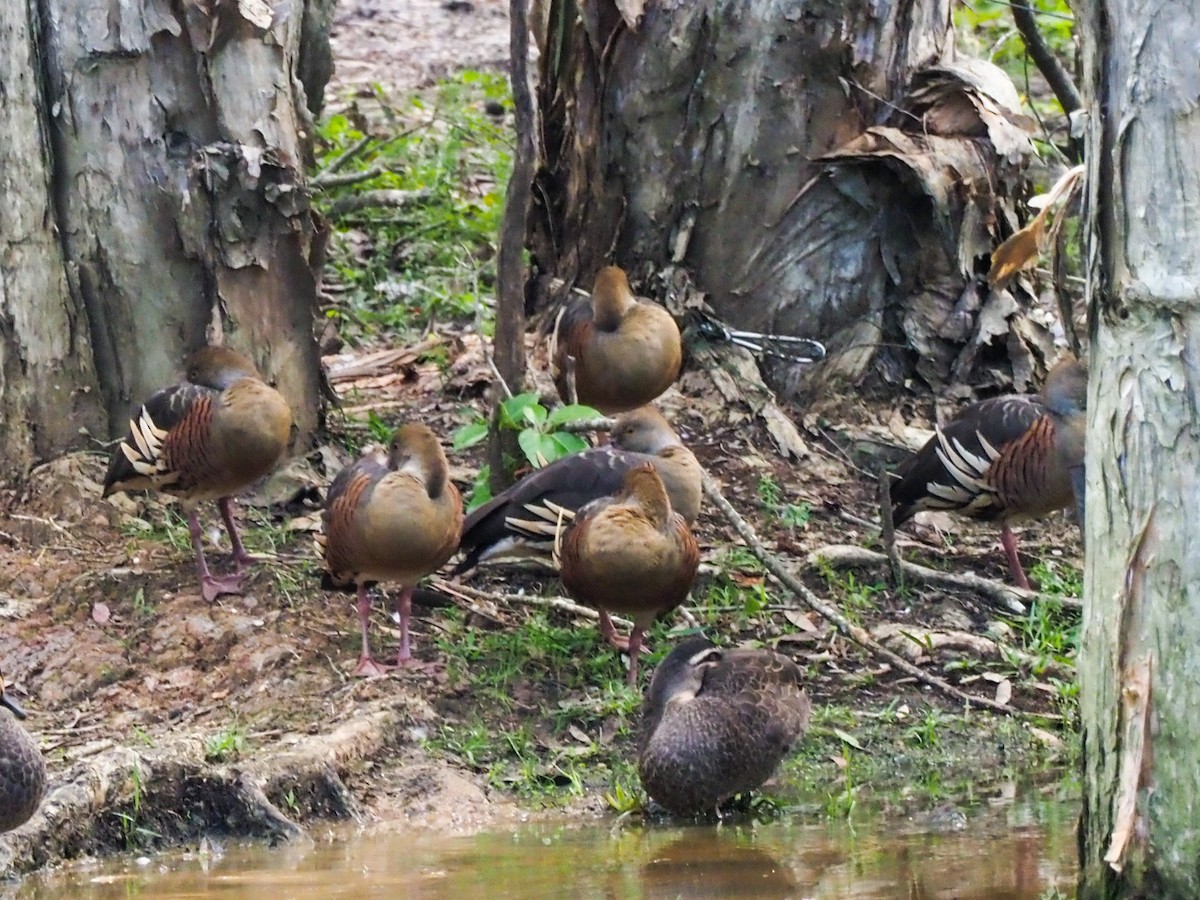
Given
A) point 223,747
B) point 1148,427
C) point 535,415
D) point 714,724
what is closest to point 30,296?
point 535,415

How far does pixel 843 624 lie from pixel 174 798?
105 inches

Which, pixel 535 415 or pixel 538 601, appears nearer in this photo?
pixel 538 601

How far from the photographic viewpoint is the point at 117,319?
314 inches

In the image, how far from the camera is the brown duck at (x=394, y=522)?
6.64 meters

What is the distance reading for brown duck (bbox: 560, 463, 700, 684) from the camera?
6.57 m

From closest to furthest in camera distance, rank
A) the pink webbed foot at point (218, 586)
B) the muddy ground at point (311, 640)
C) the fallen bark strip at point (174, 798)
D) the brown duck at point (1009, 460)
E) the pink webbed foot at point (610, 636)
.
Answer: the fallen bark strip at point (174, 798)
the muddy ground at point (311, 640)
the pink webbed foot at point (610, 636)
the pink webbed foot at point (218, 586)
the brown duck at point (1009, 460)

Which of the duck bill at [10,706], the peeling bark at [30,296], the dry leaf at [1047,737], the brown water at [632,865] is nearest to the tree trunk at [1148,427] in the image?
the brown water at [632,865]

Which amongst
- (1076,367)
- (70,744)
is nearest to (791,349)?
(1076,367)

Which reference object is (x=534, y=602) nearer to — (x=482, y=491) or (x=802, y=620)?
(x=482, y=491)

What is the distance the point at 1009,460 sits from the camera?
7.85m

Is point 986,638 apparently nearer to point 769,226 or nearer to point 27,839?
point 769,226

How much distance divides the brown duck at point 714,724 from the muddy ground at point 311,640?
0.39 m

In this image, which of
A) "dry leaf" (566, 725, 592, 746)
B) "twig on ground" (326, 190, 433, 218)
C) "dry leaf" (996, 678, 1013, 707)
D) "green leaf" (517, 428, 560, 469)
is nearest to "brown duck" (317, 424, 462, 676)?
"green leaf" (517, 428, 560, 469)

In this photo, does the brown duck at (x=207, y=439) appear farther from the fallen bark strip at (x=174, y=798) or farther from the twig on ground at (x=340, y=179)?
the twig on ground at (x=340, y=179)
